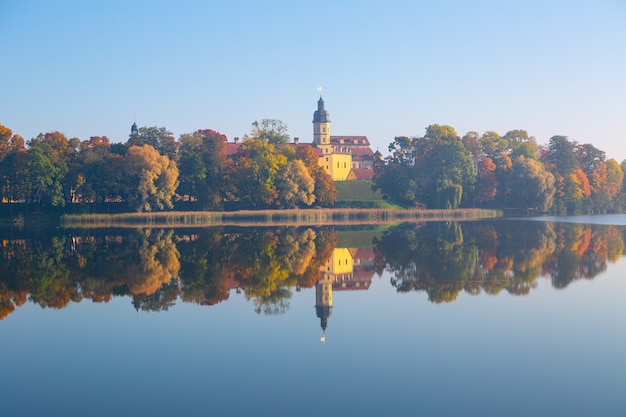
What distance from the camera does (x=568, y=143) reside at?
94.4m

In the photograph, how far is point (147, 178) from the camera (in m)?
63.5

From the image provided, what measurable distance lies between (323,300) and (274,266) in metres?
8.14

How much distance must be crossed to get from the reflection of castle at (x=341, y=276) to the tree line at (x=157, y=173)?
115 feet

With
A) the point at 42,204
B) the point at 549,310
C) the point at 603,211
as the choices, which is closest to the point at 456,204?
the point at 603,211

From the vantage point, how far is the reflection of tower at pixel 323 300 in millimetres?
16273

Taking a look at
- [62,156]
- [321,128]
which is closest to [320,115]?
[321,128]

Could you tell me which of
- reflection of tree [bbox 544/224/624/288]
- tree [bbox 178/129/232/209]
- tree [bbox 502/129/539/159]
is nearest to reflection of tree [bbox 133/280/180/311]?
reflection of tree [bbox 544/224/624/288]

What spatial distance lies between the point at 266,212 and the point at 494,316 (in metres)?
52.9

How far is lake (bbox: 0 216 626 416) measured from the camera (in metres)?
10.6

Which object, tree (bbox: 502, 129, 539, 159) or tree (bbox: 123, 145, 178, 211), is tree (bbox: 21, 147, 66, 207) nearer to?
tree (bbox: 123, 145, 178, 211)

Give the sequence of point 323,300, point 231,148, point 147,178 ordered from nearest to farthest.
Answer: point 323,300
point 147,178
point 231,148

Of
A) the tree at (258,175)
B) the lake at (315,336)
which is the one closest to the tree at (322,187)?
the tree at (258,175)

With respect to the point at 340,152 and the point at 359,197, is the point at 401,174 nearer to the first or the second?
the point at 359,197

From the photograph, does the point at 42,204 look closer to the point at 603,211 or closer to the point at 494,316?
the point at 494,316
